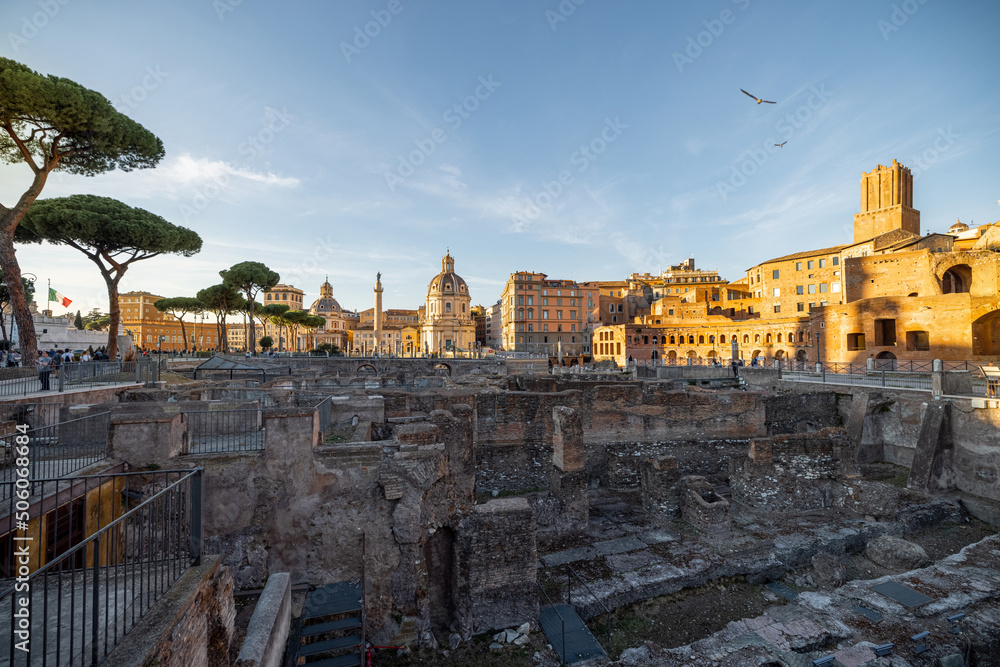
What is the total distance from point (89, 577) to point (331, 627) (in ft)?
9.75

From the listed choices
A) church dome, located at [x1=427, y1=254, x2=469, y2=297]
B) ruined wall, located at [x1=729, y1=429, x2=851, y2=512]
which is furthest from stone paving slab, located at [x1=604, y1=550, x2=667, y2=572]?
church dome, located at [x1=427, y1=254, x2=469, y2=297]

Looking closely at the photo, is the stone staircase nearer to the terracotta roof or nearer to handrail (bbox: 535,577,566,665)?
handrail (bbox: 535,577,566,665)

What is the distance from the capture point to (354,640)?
5617 mm

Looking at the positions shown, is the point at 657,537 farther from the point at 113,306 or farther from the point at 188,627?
the point at 113,306

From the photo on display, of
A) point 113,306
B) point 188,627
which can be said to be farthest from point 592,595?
point 113,306

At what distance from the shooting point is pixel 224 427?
24.4 feet

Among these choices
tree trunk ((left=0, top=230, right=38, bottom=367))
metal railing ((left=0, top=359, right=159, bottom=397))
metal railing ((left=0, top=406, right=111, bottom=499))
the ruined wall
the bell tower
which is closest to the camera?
metal railing ((left=0, top=406, right=111, bottom=499))

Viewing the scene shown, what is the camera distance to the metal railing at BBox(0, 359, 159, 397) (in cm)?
1127

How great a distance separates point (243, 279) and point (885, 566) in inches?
1930

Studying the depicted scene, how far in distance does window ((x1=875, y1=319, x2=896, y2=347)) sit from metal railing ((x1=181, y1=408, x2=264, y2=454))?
A: 41.8m

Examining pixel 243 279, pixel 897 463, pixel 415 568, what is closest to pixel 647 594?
pixel 415 568

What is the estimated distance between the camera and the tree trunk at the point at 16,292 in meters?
14.0

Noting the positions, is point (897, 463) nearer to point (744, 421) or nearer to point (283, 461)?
point (744, 421)

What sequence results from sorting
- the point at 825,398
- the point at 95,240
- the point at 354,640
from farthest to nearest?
the point at 95,240 → the point at 825,398 → the point at 354,640
